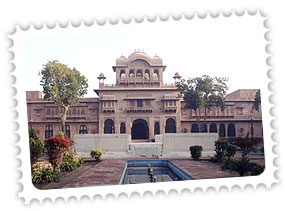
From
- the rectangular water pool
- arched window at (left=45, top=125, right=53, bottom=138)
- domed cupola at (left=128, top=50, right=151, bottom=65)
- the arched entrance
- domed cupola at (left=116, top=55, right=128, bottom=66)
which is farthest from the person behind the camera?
the arched entrance

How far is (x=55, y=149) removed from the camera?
372 inches

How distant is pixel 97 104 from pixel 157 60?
8.07 metres

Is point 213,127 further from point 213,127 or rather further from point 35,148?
point 35,148

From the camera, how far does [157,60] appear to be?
85.8 ft

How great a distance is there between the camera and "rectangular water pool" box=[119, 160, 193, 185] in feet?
33.1

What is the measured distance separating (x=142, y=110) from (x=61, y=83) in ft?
29.3

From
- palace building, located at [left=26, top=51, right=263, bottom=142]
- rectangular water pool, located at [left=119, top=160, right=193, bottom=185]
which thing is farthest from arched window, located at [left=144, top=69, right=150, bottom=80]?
rectangular water pool, located at [left=119, top=160, right=193, bottom=185]

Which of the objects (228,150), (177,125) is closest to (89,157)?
(228,150)

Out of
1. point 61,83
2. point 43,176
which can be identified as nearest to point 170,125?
point 61,83

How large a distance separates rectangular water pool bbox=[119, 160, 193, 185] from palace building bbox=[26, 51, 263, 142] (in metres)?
11.7

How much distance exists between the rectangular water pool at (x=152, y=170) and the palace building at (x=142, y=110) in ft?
38.5

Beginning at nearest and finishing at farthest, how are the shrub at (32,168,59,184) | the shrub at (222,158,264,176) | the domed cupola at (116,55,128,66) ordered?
the shrub at (222,158,264,176) → the shrub at (32,168,59,184) → the domed cupola at (116,55,128,66)

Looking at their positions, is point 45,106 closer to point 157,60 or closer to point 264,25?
point 157,60

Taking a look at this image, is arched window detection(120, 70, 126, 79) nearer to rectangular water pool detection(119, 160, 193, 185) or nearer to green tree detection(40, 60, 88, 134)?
green tree detection(40, 60, 88, 134)
